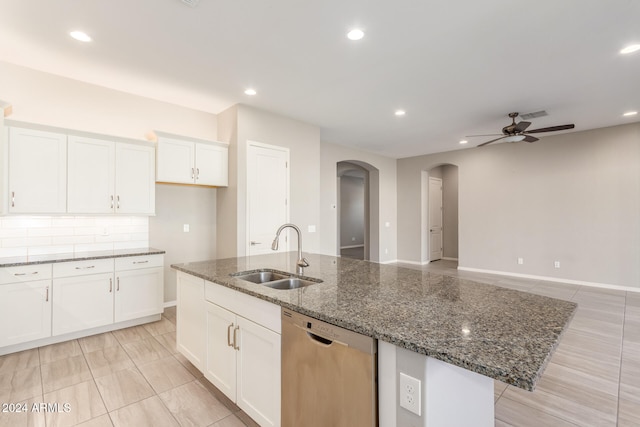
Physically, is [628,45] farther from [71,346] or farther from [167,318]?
[71,346]

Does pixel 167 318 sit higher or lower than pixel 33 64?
lower

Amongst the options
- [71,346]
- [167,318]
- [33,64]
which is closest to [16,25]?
[33,64]

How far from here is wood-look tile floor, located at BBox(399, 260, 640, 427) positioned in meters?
1.96

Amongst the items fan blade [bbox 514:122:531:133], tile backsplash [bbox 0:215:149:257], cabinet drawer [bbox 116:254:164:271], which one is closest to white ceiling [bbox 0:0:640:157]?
fan blade [bbox 514:122:531:133]

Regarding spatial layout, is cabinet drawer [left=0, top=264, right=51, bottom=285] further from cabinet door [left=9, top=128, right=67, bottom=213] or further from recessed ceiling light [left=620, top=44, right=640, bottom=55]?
recessed ceiling light [left=620, top=44, right=640, bottom=55]

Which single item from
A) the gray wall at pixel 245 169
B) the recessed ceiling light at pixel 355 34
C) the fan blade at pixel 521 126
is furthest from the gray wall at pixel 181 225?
the fan blade at pixel 521 126

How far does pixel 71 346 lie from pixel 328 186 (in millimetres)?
4793

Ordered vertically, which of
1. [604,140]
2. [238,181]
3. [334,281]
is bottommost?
[334,281]

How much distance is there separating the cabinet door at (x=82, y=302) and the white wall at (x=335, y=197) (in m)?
3.79

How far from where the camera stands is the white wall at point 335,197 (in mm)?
6383

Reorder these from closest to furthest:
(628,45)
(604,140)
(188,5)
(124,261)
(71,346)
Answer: (188,5), (628,45), (71,346), (124,261), (604,140)

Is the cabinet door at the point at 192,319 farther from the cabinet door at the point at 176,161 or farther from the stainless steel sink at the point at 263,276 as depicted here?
the cabinet door at the point at 176,161

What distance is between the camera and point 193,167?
3881 mm

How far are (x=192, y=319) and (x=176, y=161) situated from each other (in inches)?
87.2
